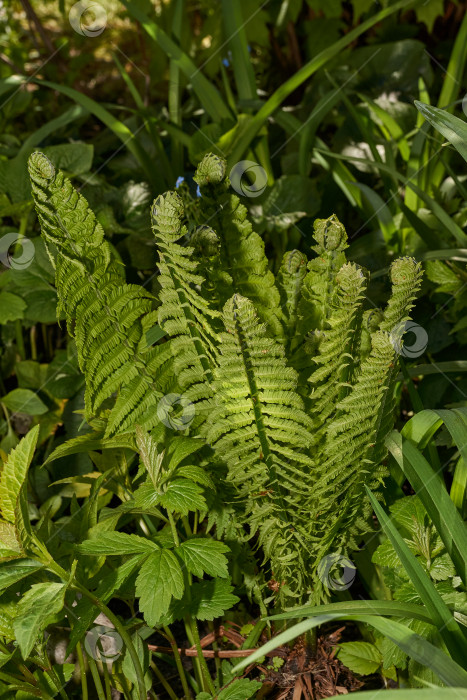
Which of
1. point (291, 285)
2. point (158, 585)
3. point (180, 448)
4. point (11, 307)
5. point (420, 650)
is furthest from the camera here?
point (11, 307)

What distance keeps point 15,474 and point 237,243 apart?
0.43m

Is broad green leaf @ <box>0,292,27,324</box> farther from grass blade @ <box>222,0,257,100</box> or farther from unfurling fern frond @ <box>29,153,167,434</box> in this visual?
grass blade @ <box>222,0,257,100</box>

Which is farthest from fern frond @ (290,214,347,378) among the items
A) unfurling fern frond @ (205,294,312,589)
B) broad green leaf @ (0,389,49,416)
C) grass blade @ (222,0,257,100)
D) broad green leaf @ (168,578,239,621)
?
grass blade @ (222,0,257,100)

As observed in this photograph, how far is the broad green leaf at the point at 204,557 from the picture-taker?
801mm

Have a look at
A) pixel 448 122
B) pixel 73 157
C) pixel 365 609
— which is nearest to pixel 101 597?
pixel 365 609

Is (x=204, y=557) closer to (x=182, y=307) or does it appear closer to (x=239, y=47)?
(x=182, y=307)

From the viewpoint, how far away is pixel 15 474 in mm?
867

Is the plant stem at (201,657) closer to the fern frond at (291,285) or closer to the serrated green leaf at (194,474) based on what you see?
the serrated green leaf at (194,474)

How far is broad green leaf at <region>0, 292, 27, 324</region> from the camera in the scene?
4.75ft

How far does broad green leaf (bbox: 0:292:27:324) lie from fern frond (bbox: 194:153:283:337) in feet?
2.06

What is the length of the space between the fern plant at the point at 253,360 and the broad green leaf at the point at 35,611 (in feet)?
0.74

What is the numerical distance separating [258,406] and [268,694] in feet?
1.61

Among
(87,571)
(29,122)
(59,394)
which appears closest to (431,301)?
(59,394)

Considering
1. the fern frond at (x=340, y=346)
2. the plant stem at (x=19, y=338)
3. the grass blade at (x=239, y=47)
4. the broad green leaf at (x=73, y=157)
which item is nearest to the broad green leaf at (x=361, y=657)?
the fern frond at (x=340, y=346)
